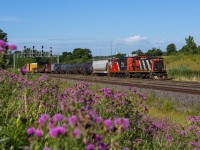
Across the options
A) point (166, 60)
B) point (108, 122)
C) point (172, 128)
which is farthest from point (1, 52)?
point (166, 60)

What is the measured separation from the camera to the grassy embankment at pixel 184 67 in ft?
128

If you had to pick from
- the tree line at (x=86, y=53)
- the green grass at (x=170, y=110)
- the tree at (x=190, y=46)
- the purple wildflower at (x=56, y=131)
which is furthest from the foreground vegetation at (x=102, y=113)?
the tree at (x=190, y=46)

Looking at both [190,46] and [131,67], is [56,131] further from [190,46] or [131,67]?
[190,46]

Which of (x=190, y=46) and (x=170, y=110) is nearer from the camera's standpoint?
(x=170, y=110)

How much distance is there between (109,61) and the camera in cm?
5238

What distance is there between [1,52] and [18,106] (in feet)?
9.86

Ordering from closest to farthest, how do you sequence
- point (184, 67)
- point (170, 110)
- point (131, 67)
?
point (170, 110)
point (131, 67)
point (184, 67)

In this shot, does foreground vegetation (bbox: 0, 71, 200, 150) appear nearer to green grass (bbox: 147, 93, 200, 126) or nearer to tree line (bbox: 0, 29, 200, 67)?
green grass (bbox: 147, 93, 200, 126)

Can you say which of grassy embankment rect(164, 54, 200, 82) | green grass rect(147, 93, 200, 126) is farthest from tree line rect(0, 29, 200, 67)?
green grass rect(147, 93, 200, 126)

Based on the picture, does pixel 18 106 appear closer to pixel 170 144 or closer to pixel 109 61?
pixel 170 144

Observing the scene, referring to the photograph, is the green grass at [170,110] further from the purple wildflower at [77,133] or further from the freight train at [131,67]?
the freight train at [131,67]

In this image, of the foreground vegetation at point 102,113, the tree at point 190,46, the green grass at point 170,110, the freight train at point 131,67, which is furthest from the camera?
the tree at point 190,46

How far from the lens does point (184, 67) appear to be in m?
45.9

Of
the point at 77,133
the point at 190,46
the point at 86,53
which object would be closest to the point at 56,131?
the point at 77,133
